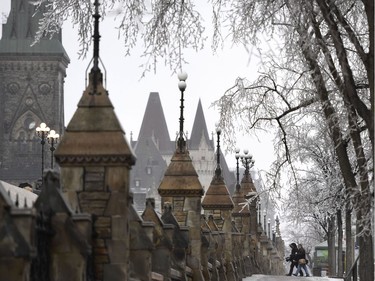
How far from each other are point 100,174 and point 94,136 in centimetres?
55

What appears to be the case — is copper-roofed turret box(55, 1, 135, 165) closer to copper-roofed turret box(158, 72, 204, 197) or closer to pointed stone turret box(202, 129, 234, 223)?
copper-roofed turret box(158, 72, 204, 197)

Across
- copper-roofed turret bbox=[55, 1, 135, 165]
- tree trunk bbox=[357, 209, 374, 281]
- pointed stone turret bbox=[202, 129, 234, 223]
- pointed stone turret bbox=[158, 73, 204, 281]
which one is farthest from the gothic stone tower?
copper-roofed turret bbox=[55, 1, 135, 165]

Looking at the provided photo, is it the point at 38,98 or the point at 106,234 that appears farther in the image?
the point at 38,98

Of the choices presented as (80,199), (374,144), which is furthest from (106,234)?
(374,144)

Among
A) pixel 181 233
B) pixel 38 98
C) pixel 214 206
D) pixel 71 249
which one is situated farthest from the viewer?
pixel 38 98

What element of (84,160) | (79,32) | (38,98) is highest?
(38,98)

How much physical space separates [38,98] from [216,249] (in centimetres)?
14060

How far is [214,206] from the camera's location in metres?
43.6

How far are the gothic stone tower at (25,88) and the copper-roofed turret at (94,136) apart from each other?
15600 cm

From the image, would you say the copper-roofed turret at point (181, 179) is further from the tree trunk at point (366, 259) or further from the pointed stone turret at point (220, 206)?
the pointed stone turret at point (220, 206)

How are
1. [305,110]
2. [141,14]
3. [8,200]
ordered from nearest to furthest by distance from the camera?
[8,200], [141,14], [305,110]

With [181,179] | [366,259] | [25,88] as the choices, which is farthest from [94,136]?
[25,88]

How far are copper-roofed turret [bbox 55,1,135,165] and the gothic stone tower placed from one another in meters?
156

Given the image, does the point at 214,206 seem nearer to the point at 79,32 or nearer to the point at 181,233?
the point at 181,233
